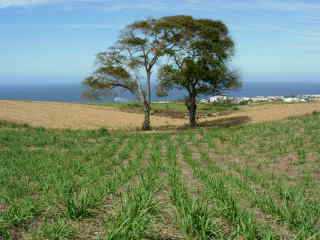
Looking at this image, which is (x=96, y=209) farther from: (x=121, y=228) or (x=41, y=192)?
(x=41, y=192)

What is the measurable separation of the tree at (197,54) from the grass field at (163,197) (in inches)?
677

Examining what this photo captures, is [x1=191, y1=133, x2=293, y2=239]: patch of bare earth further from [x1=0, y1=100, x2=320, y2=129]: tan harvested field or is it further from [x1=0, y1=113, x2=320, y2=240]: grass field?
[x1=0, y1=100, x2=320, y2=129]: tan harvested field

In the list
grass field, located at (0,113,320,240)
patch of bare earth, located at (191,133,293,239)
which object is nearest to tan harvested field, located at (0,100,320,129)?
grass field, located at (0,113,320,240)

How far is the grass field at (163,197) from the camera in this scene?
5.37m

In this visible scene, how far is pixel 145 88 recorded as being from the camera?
3350 cm

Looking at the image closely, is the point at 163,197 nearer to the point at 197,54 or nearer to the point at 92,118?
the point at 197,54

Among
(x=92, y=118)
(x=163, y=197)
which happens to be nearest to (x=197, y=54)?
(x=92, y=118)

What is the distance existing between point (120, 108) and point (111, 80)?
806 inches

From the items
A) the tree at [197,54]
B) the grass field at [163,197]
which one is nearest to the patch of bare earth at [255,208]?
the grass field at [163,197]

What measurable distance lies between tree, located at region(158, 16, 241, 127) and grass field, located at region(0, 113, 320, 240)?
17.2m

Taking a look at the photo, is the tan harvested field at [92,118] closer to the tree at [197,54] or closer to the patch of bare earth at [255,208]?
the tree at [197,54]

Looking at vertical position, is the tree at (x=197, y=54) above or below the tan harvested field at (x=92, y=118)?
above

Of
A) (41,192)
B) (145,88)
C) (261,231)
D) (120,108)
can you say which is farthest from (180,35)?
(261,231)

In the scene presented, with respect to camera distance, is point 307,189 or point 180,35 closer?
point 307,189
